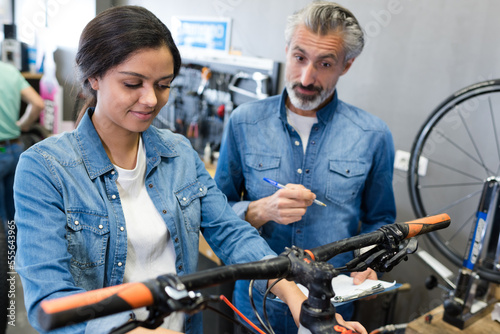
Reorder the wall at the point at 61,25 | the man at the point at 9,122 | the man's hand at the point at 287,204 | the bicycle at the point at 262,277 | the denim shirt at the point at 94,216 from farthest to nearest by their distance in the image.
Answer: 1. the wall at the point at 61,25
2. the man at the point at 9,122
3. the man's hand at the point at 287,204
4. the denim shirt at the point at 94,216
5. the bicycle at the point at 262,277

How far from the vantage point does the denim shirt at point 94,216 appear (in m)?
0.76

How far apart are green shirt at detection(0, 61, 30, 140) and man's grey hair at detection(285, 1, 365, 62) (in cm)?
238

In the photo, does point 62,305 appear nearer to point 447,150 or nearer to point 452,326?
point 452,326

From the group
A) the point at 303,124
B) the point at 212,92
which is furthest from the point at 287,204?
the point at 212,92

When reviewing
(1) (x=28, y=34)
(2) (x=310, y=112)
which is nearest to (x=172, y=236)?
(2) (x=310, y=112)

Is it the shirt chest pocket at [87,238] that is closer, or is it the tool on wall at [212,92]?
the shirt chest pocket at [87,238]

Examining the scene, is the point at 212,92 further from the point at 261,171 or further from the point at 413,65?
the point at 261,171

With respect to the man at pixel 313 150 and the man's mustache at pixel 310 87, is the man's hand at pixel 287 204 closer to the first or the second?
the man at pixel 313 150

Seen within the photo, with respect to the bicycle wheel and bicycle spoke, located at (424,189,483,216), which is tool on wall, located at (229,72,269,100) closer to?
the bicycle wheel

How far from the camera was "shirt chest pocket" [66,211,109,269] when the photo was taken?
0.87m

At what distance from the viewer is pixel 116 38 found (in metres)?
0.91

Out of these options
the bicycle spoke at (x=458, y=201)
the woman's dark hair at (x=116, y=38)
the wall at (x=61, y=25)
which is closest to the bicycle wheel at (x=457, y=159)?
the bicycle spoke at (x=458, y=201)

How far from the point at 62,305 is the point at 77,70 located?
2.46ft

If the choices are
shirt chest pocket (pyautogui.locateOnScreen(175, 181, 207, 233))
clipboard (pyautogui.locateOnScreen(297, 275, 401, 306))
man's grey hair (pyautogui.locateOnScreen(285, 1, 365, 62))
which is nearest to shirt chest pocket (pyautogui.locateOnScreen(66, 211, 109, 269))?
shirt chest pocket (pyautogui.locateOnScreen(175, 181, 207, 233))
